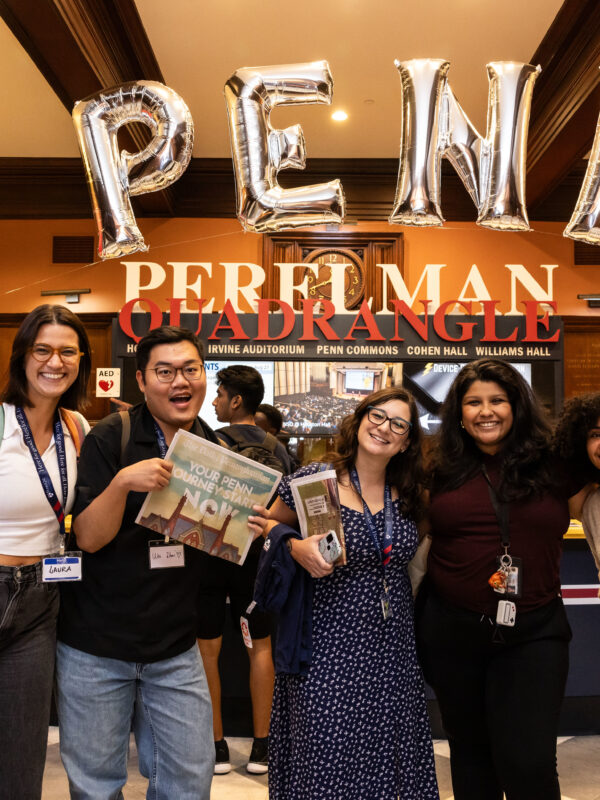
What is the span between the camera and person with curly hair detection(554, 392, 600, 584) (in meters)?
2.00

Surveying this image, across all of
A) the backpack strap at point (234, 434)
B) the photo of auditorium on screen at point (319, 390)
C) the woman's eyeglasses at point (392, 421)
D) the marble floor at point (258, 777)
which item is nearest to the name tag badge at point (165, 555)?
the woman's eyeglasses at point (392, 421)

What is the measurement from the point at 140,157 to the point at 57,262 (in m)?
4.90

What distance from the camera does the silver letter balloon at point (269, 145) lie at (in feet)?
8.53

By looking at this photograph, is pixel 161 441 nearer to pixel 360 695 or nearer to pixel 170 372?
pixel 170 372

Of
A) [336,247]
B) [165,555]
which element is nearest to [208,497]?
[165,555]

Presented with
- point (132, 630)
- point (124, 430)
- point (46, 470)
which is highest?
point (124, 430)

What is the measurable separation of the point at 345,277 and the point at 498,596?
5.37m

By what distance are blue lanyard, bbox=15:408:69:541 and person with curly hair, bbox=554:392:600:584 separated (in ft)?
4.64

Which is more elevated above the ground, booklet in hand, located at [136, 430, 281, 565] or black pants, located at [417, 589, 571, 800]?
booklet in hand, located at [136, 430, 281, 565]

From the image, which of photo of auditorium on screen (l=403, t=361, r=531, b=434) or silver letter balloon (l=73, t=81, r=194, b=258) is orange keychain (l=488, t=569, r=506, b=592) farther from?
photo of auditorium on screen (l=403, t=361, r=531, b=434)

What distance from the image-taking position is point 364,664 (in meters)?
1.89

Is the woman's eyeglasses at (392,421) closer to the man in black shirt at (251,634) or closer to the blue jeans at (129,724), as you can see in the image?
Answer: the blue jeans at (129,724)

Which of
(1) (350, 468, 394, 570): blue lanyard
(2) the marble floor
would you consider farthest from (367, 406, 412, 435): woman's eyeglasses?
(2) the marble floor

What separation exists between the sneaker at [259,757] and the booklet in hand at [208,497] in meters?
1.60
